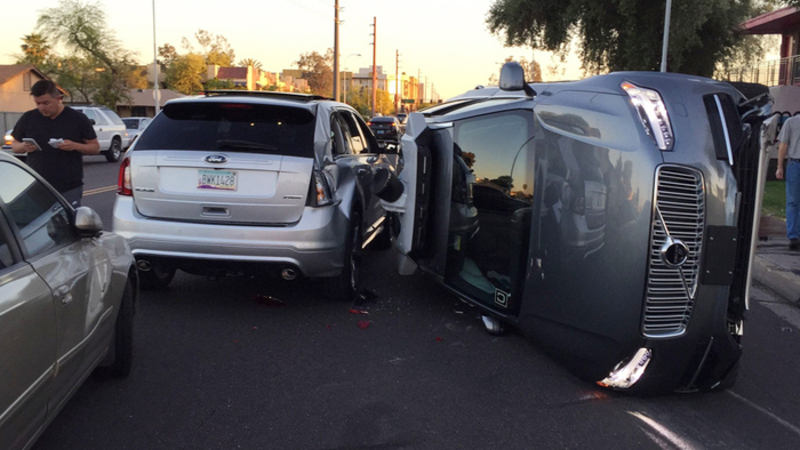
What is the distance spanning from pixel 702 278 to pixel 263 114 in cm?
359

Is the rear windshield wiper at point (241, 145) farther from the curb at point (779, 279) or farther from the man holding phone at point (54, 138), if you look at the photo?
the curb at point (779, 279)

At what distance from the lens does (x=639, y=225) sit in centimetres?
387

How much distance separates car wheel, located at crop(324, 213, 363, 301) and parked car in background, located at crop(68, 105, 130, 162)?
68.8ft

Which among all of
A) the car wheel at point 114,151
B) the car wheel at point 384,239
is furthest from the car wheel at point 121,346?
the car wheel at point 114,151

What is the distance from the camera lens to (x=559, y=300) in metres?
4.34

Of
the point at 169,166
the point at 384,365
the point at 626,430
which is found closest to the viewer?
the point at 626,430

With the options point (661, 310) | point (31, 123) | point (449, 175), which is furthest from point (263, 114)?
point (661, 310)

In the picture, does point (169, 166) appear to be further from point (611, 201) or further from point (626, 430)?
point (626, 430)

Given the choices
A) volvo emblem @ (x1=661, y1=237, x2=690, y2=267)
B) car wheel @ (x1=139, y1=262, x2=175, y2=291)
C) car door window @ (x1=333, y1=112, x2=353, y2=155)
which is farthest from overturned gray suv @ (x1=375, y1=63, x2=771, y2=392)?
car wheel @ (x1=139, y1=262, x2=175, y2=291)

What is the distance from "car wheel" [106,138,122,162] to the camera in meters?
26.1

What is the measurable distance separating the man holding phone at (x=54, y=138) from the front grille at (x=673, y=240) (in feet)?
15.7

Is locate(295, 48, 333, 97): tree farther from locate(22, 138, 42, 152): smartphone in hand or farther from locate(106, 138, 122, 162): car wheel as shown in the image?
locate(22, 138, 42, 152): smartphone in hand

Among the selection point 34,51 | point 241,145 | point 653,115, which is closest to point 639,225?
Result: point 653,115

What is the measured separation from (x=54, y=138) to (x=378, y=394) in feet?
12.6
